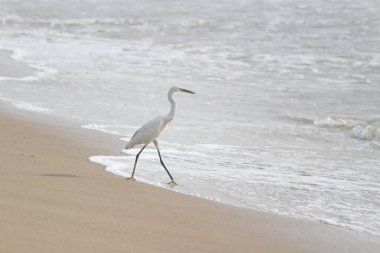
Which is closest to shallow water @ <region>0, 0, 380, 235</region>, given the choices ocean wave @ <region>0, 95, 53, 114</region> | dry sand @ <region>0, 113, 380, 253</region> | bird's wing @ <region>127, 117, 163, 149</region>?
ocean wave @ <region>0, 95, 53, 114</region>

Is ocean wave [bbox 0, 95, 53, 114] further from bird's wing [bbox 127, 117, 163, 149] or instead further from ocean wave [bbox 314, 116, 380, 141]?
ocean wave [bbox 314, 116, 380, 141]

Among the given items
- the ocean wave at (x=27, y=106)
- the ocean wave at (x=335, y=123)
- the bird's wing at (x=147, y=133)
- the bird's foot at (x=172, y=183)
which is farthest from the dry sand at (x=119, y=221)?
the ocean wave at (x=335, y=123)

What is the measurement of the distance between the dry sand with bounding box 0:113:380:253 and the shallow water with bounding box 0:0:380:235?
0.41 m

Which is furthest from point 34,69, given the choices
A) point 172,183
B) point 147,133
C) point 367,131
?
point 172,183

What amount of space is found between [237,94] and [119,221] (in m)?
7.74

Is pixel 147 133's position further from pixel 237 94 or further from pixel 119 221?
pixel 237 94

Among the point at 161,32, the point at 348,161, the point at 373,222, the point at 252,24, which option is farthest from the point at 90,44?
the point at 373,222

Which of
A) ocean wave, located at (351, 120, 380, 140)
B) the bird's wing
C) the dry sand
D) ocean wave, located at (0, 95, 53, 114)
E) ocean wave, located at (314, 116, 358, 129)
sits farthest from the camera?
ocean wave, located at (314, 116, 358, 129)

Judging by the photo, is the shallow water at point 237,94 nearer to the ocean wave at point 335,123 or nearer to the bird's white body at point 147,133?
the ocean wave at point 335,123

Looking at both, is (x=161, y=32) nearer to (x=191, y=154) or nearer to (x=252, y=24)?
(x=252, y=24)

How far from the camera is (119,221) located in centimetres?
485

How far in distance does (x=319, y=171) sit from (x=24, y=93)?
17.1ft

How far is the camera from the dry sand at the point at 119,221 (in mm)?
4281

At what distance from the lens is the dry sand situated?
428 centimetres
